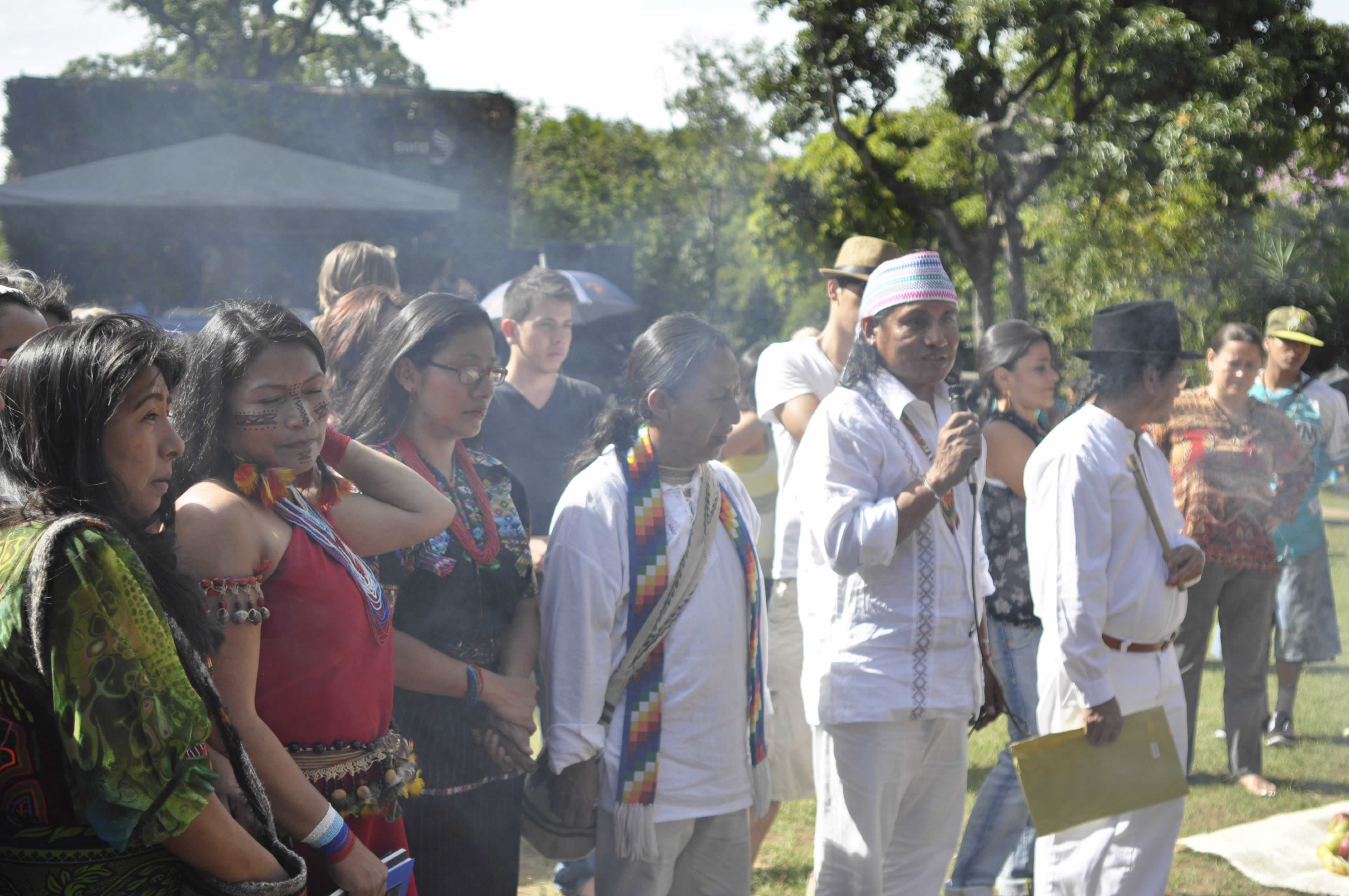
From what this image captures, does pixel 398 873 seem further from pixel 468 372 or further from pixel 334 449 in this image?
pixel 468 372

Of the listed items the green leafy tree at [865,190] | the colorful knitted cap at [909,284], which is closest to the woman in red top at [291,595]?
the colorful knitted cap at [909,284]

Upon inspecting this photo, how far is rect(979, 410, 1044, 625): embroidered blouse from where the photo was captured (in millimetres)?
3721

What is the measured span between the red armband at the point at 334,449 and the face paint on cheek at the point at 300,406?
0.22 metres

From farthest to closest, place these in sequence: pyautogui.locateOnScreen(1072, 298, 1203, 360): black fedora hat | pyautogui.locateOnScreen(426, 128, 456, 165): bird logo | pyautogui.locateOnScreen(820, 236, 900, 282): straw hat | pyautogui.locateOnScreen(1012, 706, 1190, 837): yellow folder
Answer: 1. pyautogui.locateOnScreen(426, 128, 456, 165): bird logo
2. pyautogui.locateOnScreen(820, 236, 900, 282): straw hat
3. pyautogui.locateOnScreen(1072, 298, 1203, 360): black fedora hat
4. pyautogui.locateOnScreen(1012, 706, 1190, 837): yellow folder

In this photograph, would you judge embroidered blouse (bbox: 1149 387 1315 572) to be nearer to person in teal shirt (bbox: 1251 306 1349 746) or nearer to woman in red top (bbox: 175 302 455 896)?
person in teal shirt (bbox: 1251 306 1349 746)

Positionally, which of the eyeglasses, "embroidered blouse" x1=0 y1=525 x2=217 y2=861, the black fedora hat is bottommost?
"embroidered blouse" x1=0 y1=525 x2=217 y2=861

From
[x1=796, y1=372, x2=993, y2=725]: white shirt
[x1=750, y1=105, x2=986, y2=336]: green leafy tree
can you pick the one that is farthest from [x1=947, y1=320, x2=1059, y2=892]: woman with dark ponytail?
[x1=750, y1=105, x2=986, y2=336]: green leafy tree

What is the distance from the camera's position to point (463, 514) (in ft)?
8.22

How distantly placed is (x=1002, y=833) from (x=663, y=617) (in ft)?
5.57

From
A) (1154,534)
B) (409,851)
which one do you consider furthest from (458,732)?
(1154,534)

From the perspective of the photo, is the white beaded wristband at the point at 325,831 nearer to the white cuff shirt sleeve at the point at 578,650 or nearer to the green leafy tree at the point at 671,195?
the white cuff shirt sleeve at the point at 578,650

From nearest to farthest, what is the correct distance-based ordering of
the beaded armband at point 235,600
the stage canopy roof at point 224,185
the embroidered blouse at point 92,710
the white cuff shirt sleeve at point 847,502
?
1. the embroidered blouse at point 92,710
2. the beaded armband at point 235,600
3. the white cuff shirt sleeve at point 847,502
4. the stage canopy roof at point 224,185

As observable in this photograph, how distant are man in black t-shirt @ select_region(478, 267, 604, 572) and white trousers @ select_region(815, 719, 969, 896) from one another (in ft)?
4.52

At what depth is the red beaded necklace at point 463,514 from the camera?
2.46 meters
